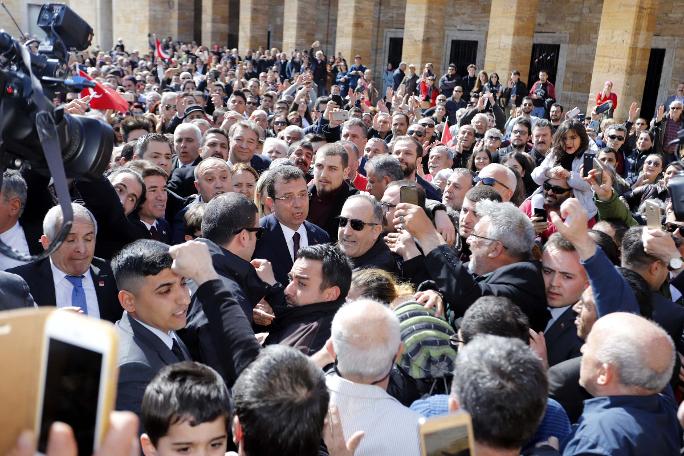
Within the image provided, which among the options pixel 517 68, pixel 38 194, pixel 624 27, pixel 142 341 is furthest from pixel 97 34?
pixel 142 341

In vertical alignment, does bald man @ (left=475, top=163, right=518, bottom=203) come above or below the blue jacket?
above

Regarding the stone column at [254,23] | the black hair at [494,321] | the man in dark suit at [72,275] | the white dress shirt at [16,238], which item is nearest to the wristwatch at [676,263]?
the black hair at [494,321]

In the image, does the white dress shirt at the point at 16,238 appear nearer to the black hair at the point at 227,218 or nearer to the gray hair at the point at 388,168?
the black hair at the point at 227,218

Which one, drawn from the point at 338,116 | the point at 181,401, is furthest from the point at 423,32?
the point at 181,401

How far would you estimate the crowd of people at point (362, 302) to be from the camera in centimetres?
211

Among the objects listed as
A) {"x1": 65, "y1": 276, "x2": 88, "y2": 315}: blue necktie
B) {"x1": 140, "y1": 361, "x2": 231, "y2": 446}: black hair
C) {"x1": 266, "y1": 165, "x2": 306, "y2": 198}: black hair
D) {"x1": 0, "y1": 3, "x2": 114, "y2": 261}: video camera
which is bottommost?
{"x1": 65, "y1": 276, "x2": 88, "y2": 315}: blue necktie

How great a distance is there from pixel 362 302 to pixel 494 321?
23.5 inches

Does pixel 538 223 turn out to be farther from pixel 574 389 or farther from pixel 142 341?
pixel 142 341

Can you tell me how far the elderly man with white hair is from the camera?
2326 mm

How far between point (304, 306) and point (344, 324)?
0.93m

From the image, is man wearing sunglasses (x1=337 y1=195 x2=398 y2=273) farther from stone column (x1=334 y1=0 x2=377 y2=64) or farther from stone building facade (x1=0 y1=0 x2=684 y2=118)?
stone column (x1=334 y1=0 x2=377 y2=64)

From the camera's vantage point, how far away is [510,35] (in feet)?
52.9

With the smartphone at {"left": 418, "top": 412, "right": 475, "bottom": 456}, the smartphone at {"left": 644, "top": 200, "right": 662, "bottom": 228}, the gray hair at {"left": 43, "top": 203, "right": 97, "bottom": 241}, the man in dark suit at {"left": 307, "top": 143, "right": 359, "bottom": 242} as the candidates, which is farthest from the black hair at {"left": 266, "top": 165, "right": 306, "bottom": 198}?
the smartphone at {"left": 418, "top": 412, "right": 475, "bottom": 456}

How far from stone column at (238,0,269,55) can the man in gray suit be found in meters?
23.2
